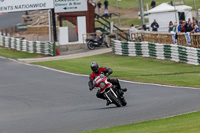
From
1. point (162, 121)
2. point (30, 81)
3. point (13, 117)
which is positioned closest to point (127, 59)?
point (30, 81)

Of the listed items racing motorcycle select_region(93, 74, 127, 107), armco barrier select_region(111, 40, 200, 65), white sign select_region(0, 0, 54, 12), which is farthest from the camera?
white sign select_region(0, 0, 54, 12)

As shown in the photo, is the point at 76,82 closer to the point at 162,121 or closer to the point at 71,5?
the point at 162,121

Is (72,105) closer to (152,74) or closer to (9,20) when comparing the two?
(152,74)

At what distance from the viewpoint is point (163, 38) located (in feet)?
108

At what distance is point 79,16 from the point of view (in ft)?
141

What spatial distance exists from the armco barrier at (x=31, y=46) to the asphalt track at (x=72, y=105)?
14533mm

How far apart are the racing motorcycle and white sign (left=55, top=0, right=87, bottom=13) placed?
88.3 ft

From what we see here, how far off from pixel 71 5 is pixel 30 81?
18809 mm

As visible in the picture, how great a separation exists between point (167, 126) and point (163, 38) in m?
22.9

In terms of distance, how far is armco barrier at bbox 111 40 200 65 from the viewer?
26.8 m

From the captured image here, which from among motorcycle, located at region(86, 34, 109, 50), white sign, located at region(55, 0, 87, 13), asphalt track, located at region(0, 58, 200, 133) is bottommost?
asphalt track, located at region(0, 58, 200, 133)

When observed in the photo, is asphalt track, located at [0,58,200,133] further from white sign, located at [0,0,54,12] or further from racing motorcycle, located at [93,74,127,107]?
white sign, located at [0,0,54,12]

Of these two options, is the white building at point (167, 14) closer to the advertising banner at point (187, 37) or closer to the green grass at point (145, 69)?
the green grass at point (145, 69)

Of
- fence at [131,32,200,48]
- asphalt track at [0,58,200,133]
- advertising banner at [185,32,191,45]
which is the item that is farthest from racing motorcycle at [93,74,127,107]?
advertising banner at [185,32,191,45]
